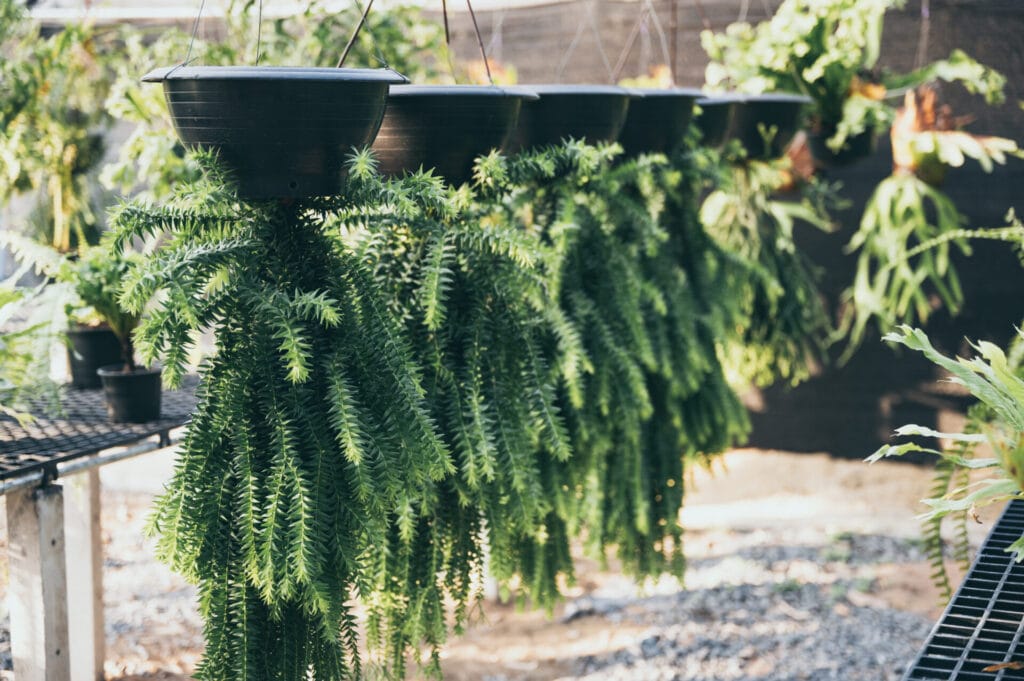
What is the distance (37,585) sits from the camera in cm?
209

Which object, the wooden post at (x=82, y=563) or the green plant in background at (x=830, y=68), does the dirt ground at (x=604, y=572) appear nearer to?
the wooden post at (x=82, y=563)

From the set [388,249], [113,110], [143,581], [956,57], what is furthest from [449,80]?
[388,249]

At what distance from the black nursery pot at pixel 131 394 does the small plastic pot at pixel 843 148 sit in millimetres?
2246

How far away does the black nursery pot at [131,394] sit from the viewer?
232 cm

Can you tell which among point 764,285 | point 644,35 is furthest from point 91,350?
point 644,35

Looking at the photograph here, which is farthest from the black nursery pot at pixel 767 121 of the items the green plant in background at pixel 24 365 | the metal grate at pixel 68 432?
the green plant in background at pixel 24 365

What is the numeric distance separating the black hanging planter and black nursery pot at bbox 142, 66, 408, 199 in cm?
140

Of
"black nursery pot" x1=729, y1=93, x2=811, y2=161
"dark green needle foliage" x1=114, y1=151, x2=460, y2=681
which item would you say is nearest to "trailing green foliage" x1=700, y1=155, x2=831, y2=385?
"black nursery pot" x1=729, y1=93, x2=811, y2=161

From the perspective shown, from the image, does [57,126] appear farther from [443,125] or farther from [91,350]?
[443,125]

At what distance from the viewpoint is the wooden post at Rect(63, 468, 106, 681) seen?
2.72 meters

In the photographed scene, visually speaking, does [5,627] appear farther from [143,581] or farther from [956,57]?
[956,57]

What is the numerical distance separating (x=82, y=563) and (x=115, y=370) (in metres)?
0.66

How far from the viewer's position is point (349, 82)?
4.42 ft

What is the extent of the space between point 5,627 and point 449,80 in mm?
2603
